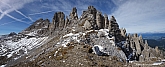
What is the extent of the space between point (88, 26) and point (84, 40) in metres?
20.3

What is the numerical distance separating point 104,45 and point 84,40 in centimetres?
904

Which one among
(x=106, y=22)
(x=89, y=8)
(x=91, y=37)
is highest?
(x=89, y=8)

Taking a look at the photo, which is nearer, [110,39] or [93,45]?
[93,45]

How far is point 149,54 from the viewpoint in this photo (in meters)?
86.1

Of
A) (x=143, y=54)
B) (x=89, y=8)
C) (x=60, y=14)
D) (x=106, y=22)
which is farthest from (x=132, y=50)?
(x=60, y=14)

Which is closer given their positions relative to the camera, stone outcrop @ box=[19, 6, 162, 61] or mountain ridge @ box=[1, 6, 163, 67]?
mountain ridge @ box=[1, 6, 163, 67]

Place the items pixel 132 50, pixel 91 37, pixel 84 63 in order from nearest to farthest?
pixel 84 63 → pixel 91 37 → pixel 132 50

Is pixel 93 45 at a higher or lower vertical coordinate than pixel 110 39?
lower

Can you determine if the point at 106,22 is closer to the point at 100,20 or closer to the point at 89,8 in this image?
the point at 100,20

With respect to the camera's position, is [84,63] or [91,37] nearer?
[84,63]

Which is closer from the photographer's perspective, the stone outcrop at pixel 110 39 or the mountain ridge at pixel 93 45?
the mountain ridge at pixel 93 45

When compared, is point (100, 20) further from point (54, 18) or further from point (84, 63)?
point (54, 18)

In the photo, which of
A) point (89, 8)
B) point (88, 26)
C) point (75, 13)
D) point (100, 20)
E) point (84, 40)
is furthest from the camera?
point (75, 13)

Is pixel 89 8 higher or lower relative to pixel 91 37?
higher
